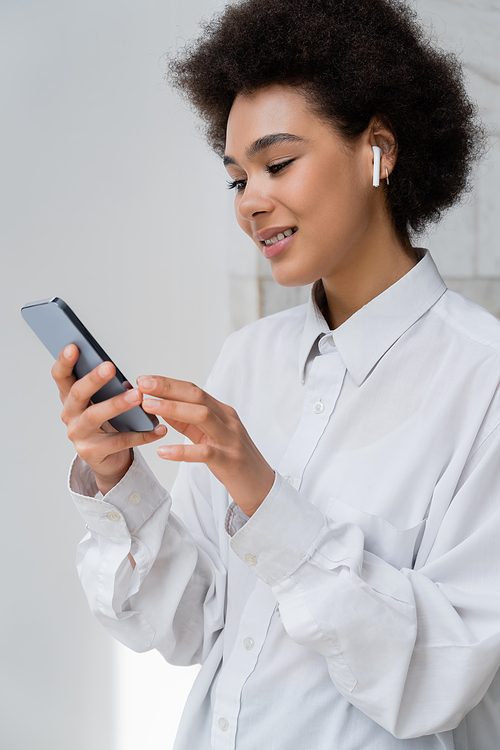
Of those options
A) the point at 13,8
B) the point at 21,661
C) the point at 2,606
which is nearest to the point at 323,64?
the point at 13,8

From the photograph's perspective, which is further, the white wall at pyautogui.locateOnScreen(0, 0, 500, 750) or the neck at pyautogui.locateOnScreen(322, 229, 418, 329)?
the white wall at pyautogui.locateOnScreen(0, 0, 500, 750)

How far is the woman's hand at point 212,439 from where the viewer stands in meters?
0.64

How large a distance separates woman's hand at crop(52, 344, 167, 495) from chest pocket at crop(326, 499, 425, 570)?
29cm

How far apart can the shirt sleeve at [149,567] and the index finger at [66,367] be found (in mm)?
162

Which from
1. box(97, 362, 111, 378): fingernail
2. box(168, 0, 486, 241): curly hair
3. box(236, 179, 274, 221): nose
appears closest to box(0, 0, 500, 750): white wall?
box(168, 0, 486, 241): curly hair

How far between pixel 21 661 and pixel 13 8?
4.46 feet

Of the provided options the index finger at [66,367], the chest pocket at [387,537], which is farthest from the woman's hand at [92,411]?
the chest pocket at [387,537]

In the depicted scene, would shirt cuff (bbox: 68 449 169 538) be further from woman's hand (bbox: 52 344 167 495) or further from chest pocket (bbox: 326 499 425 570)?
chest pocket (bbox: 326 499 425 570)

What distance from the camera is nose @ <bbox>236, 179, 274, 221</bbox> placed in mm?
862

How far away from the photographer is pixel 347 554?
737 mm

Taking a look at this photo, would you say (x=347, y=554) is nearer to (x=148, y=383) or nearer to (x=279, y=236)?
(x=148, y=383)

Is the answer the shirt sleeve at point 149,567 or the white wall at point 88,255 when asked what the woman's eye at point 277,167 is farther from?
the white wall at point 88,255

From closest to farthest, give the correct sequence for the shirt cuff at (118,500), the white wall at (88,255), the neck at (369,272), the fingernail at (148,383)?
the fingernail at (148,383), the shirt cuff at (118,500), the neck at (369,272), the white wall at (88,255)

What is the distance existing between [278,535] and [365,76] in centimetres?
63
